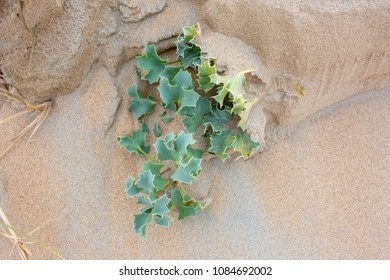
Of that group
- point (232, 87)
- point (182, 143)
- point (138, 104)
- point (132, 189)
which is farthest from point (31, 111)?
point (232, 87)

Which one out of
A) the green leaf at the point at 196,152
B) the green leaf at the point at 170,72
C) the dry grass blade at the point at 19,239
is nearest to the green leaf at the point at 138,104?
the green leaf at the point at 170,72

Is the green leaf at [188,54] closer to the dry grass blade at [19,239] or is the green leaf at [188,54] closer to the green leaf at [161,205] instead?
the green leaf at [161,205]

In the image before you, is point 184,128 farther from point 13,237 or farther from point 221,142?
point 13,237

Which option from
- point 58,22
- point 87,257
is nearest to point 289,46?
point 58,22

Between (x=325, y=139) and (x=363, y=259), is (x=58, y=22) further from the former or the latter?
(x=363, y=259)

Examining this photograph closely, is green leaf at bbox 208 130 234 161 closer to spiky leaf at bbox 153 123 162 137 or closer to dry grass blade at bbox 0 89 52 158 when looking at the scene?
spiky leaf at bbox 153 123 162 137
